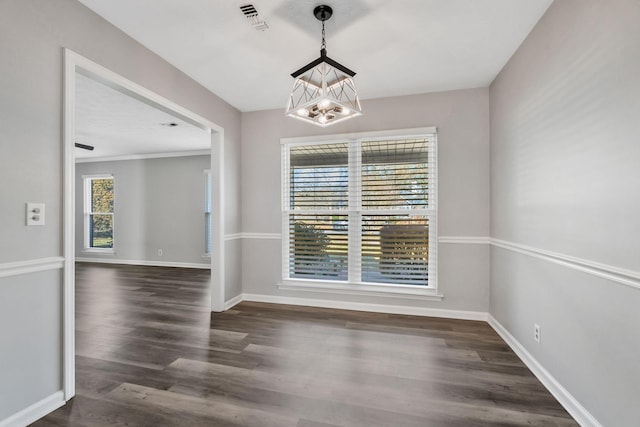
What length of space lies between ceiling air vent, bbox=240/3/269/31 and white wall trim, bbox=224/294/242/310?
308 cm

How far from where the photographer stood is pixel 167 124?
4.69 m

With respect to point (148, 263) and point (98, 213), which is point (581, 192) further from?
point (98, 213)

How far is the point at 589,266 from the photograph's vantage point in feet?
5.42

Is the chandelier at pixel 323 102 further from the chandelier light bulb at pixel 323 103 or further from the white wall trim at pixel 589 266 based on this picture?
the white wall trim at pixel 589 266

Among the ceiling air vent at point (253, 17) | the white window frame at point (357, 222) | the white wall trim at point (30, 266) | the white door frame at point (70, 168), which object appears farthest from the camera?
the white window frame at point (357, 222)

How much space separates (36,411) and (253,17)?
2892 mm

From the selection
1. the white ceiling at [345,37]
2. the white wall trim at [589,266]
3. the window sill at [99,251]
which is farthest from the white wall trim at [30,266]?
the window sill at [99,251]

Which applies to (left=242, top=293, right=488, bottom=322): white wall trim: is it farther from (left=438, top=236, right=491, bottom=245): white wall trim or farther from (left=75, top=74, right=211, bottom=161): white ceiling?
(left=75, top=74, right=211, bottom=161): white ceiling

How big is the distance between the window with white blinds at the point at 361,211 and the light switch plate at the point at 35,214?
2.54 metres

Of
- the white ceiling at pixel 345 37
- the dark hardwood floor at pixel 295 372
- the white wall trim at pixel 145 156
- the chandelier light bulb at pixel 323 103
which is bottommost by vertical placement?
the dark hardwood floor at pixel 295 372

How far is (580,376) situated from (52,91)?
12.0 feet

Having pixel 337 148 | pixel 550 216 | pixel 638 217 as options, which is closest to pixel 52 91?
pixel 337 148

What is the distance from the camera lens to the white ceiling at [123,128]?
3.64m

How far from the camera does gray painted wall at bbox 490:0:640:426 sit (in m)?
1.39
